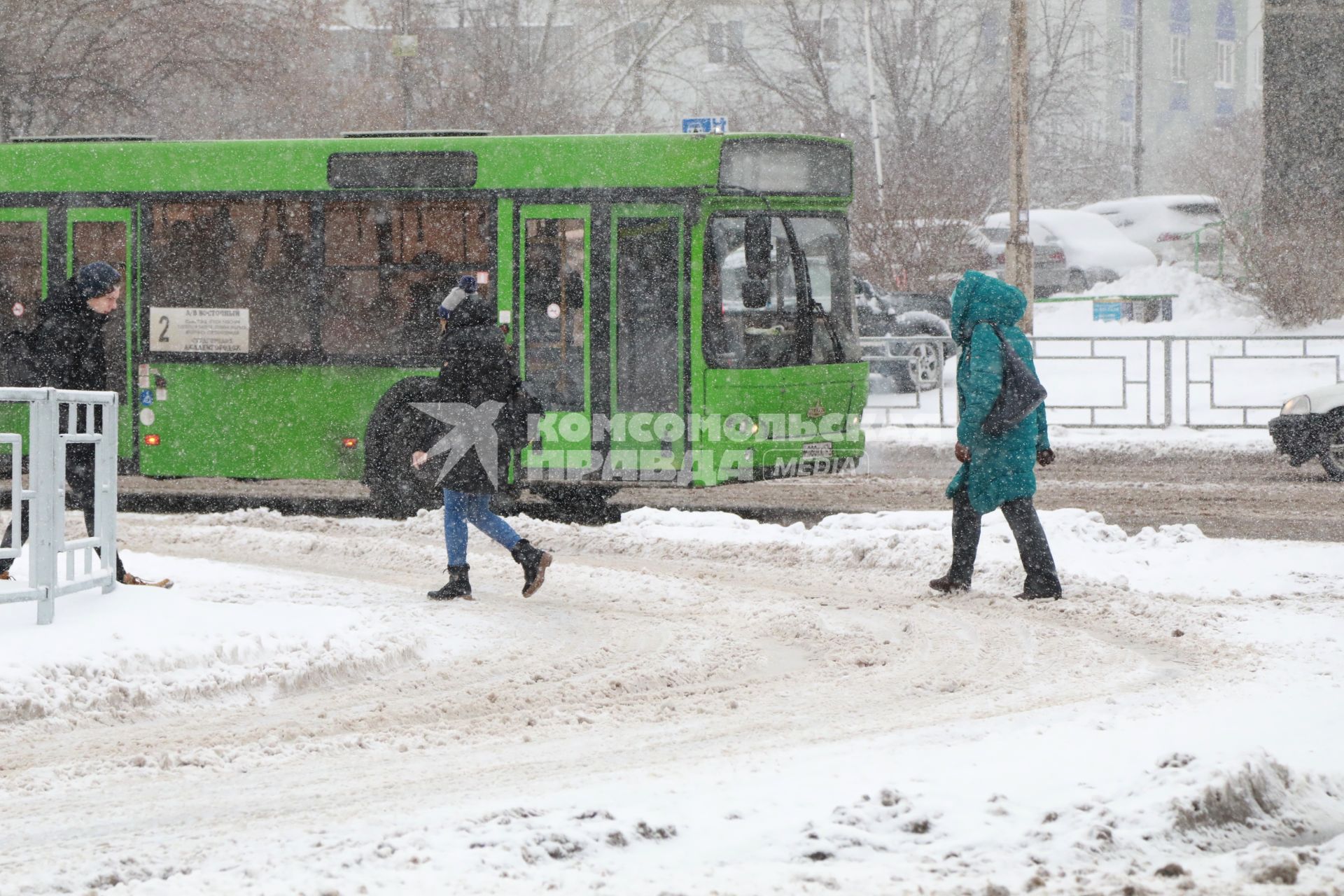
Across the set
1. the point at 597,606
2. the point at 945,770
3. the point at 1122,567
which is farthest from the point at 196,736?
the point at 1122,567

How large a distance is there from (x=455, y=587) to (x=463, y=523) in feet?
1.15

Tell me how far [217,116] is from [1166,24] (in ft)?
156

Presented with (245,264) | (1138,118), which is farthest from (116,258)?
(1138,118)

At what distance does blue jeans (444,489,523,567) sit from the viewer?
9750mm

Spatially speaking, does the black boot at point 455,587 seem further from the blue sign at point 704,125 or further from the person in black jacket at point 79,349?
the blue sign at point 704,125

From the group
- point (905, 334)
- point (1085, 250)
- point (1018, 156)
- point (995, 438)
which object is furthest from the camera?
point (1085, 250)

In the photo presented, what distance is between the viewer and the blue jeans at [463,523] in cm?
975

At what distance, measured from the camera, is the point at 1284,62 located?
3005cm

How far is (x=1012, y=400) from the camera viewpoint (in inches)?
380

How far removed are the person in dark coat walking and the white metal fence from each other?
979cm

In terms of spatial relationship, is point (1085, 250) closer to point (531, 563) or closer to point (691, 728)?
point (531, 563)

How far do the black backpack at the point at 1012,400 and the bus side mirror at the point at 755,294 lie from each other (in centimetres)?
395

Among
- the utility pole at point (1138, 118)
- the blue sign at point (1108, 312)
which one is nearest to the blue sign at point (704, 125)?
the blue sign at point (1108, 312)

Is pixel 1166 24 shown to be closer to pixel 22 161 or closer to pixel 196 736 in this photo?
pixel 22 161
